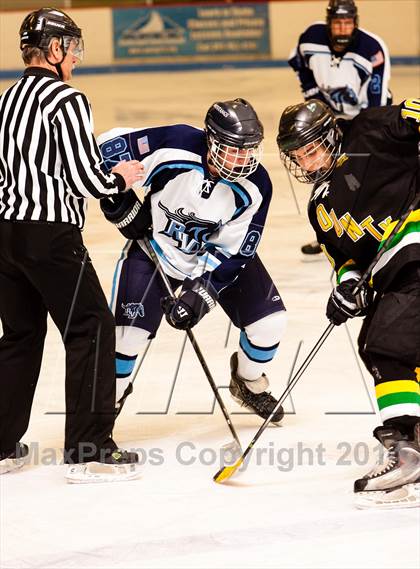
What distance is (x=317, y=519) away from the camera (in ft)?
8.93

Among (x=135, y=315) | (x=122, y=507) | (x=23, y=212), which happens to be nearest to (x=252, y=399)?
(x=135, y=315)

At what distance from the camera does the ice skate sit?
2.97m

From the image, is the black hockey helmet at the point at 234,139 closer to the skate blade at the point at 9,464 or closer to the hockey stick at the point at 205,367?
the hockey stick at the point at 205,367

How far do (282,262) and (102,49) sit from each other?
8.86 m

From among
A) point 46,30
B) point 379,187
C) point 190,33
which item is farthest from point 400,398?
point 190,33

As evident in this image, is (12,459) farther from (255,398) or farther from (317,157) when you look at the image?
(317,157)

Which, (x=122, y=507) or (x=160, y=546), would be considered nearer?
(x=160, y=546)

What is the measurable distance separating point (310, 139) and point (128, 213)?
1.94 ft

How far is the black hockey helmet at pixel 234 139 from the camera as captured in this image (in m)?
2.96

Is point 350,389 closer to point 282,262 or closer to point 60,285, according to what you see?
point 60,285

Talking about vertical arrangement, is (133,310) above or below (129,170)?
below

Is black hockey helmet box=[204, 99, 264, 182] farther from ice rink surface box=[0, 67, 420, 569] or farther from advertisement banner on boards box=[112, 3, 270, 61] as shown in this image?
advertisement banner on boards box=[112, 3, 270, 61]

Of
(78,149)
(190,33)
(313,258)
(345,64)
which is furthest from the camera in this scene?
(190,33)

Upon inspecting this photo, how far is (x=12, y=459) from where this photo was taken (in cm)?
307
